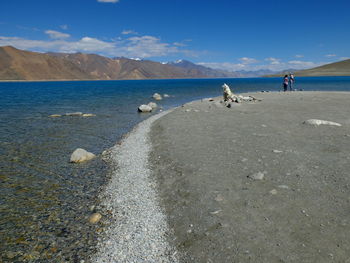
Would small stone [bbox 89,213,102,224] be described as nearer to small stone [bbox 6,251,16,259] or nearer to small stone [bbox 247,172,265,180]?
small stone [bbox 6,251,16,259]

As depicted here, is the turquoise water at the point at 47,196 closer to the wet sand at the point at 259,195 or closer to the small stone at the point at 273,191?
the wet sand at the point at 259,195

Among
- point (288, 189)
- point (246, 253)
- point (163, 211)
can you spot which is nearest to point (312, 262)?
point (246, 253)

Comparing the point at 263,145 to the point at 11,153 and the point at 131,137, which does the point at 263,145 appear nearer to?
the point at 131,137

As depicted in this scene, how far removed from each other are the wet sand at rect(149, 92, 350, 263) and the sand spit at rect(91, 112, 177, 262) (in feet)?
1.42

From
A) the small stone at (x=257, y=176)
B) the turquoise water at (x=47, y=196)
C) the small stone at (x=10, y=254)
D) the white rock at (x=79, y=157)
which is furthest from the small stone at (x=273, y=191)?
the white rock at (x=79, y=157)

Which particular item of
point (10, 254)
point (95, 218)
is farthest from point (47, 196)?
point (10, 254)

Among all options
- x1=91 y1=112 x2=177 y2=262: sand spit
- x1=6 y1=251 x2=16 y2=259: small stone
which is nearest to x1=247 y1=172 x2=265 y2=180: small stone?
x1=91 y1=112 x2=177 y2=262: sand spit

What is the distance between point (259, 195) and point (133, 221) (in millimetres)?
4762

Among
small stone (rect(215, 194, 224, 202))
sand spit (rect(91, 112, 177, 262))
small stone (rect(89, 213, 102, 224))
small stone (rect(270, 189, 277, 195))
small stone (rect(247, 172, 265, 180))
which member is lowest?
small stone (rect(89, 213, 102, 224))

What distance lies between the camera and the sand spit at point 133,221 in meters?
7.15

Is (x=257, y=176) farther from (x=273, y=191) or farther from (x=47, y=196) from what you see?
(x=47, y=196)

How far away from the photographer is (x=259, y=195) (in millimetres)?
9016

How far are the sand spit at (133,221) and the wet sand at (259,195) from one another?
1.42 feet

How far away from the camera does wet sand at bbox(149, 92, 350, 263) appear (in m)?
6.54
